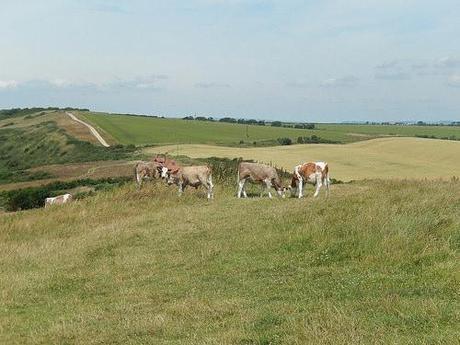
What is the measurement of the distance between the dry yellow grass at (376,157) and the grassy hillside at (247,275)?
33.0 meters

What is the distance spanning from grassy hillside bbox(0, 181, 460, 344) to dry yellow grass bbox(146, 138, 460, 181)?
1301 inches

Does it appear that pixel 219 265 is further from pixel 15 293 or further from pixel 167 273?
pixel 15 293

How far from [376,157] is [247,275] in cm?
6128

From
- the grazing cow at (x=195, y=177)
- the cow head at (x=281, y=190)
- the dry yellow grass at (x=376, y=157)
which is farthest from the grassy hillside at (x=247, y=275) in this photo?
the dry yellow grass at (x=376, y=157)


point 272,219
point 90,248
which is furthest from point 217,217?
point 90,248

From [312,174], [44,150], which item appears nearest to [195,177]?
[312,174]

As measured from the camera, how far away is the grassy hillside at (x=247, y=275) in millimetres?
7758

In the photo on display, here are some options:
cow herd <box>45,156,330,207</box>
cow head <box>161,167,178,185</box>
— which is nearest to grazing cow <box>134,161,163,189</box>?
cow head <box>161,167,178,185</box>

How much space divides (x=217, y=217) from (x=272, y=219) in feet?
8.08

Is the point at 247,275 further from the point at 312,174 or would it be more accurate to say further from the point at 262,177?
the point at 262,177

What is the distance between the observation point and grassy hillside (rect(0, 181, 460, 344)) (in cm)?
776

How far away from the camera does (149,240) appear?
53.3 ft

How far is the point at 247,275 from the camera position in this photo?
11.6m

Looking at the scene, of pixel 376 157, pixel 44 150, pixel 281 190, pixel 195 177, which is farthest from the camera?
pixel 44 150
